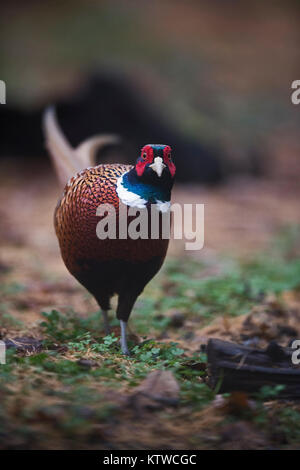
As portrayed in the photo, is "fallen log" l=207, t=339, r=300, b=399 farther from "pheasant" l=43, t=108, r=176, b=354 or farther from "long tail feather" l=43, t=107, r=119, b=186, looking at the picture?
"long tail feather" l=43, t=107, r=119, b=186

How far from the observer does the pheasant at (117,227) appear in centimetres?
294

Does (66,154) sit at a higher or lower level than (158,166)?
higher

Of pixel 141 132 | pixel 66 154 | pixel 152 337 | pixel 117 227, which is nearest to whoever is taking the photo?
pixel 117 227

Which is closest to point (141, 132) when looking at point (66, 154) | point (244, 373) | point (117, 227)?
point (66, 154)

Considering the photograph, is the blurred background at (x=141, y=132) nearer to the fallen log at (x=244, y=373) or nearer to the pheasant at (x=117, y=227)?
the fallen log at (x=244, y=373)

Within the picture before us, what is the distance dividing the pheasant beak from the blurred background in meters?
1.21

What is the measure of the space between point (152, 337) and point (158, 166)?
153 centimetres

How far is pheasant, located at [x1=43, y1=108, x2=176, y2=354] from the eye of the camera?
9.65ft

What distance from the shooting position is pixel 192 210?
321 inches

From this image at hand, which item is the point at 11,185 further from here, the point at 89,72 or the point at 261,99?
the point at 261,99

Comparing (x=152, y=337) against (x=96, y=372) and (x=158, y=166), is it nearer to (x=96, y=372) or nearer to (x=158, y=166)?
(x=96, y=372)

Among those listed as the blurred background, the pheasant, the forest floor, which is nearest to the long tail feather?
the pheasant

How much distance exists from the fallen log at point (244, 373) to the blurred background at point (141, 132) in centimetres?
49

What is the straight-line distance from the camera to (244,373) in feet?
9.02
